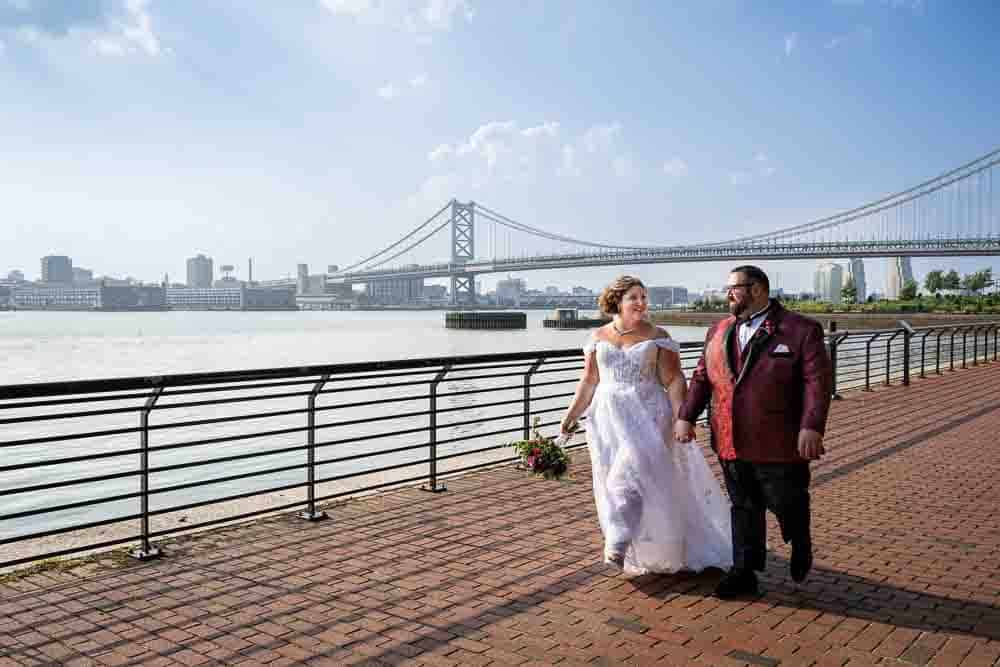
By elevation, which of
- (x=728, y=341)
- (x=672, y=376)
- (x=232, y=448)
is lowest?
(x=232, y=448)

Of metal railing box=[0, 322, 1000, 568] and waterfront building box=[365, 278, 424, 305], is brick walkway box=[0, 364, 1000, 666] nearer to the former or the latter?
metal railing box=[0, 322, 1000, 568]

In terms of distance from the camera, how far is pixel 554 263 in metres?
81.6

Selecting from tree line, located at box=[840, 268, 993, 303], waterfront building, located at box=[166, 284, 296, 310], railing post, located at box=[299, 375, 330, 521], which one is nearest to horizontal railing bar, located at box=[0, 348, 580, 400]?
railing post, located at box=[299, 375, 330, 521]

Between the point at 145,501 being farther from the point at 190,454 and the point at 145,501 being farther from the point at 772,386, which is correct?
the point at 190,454

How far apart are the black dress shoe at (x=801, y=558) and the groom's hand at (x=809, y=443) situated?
21.4 inches

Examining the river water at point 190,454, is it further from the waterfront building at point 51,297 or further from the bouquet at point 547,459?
the waterfront building at point 51,297

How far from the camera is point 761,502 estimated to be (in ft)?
14.1

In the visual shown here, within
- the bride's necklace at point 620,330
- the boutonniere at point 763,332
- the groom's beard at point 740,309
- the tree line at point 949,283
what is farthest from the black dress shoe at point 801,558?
the tree line at point 949,283

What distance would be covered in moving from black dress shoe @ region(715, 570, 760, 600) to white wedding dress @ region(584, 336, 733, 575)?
252mm

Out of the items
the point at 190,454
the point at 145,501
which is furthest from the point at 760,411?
the point at 190,454

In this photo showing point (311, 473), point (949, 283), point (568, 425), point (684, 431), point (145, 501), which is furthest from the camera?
point (949, 283)

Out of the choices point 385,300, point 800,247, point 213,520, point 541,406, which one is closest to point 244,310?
point 385,300

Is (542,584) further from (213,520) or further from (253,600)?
(213,520)

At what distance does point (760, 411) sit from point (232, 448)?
12.9m
